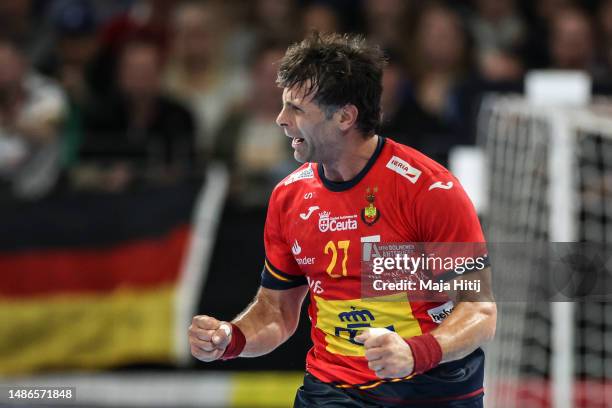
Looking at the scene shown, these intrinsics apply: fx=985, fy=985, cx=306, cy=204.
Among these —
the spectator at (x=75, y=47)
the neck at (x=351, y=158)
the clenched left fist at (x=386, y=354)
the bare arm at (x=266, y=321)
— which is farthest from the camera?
the spectator at (x=75, y=47)

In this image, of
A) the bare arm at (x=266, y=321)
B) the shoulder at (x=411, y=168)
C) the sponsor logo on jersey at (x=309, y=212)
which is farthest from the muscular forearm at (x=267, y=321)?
the shoulder at (x=411, y=168)

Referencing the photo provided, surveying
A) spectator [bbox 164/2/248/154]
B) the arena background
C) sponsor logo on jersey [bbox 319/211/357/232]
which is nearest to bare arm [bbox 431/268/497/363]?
sponsor logo on jersey [bbox 319/211/357/232]

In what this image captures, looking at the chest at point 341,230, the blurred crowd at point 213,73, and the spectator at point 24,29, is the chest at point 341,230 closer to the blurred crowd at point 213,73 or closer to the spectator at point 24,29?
the blurred crowd at point 213,73

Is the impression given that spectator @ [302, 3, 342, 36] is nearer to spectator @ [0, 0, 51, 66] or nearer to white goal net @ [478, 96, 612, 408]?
white goal net @ [478, 96, 612, 408]

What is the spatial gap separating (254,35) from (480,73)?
238 centimetres

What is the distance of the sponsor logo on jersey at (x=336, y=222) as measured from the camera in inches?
155

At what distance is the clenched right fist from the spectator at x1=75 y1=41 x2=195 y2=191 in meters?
4.89

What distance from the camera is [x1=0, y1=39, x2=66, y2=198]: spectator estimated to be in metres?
8.60

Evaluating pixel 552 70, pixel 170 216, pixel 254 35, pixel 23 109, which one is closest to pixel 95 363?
pixel 170 216

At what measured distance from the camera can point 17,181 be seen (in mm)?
8578

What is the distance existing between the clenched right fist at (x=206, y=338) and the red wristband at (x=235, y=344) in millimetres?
95

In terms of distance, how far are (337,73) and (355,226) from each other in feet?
2.01

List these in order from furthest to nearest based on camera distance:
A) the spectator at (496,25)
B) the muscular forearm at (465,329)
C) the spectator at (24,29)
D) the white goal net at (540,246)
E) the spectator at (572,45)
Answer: the spectator at (496,25) → the spectator at (24,29) → the spectator at (572,45) → the white goal net at (540,246) → the muscular forearm at (465,329)

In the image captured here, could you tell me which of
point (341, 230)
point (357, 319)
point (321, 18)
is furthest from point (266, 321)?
point (321, 18)
